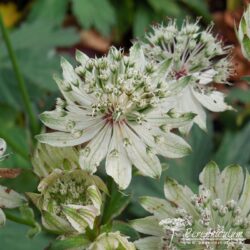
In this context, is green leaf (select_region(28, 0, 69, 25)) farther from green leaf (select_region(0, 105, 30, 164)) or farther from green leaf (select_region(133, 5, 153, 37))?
green leaf (select_region(0, 105, 30, 164))

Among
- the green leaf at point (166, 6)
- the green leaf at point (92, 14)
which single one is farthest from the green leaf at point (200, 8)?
the green leaf at point (92, 14)

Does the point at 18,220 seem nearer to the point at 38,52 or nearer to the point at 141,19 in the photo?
the point at 38,52

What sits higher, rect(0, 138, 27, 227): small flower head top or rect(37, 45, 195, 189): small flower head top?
rect(37, 45, 195, 189): small flower head top

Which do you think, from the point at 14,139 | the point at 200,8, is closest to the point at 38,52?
the point at 14,139

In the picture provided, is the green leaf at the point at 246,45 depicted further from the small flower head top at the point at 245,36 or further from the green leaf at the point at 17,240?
the green leaf at the point at 17,240

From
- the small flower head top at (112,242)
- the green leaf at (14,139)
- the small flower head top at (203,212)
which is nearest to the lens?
the small flower head top at (112,242)

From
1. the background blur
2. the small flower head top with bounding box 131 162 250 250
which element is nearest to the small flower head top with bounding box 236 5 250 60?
the small flower head top with bounding box 131 162 250 250
